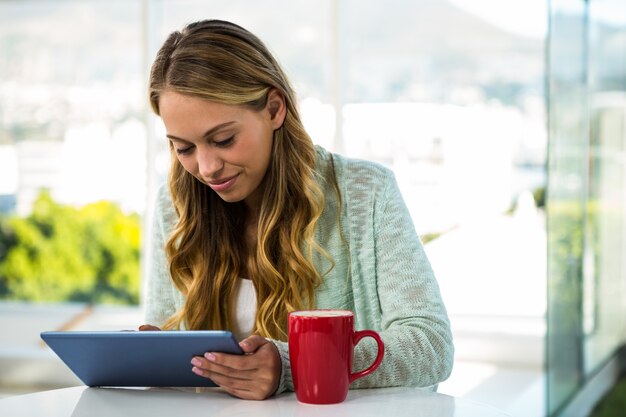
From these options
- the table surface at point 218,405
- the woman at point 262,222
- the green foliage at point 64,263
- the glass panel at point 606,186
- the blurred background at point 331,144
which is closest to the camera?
the table surface at point 218,405

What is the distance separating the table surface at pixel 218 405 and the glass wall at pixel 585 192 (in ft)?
5.80

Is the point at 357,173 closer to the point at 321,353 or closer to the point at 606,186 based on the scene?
the point at 321,353

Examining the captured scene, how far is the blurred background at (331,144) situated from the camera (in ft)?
14.5

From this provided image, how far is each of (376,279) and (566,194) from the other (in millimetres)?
1484

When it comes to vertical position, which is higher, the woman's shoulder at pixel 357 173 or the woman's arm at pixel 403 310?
the woman's shoulder at pixel 357 173

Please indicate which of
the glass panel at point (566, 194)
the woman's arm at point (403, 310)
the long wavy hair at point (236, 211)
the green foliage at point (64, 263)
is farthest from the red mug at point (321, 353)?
the green foliage at point (64, 263)

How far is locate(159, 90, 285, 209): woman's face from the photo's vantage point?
1563 millimetres

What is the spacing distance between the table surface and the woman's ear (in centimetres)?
56

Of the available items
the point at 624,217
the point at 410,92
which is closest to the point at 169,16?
the point at 410,92

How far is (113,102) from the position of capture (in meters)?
4.93

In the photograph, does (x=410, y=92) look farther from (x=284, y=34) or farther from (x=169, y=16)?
→ (x=169, y=16)

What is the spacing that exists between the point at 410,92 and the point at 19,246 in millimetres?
2413

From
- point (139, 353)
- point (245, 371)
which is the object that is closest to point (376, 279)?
point (245, 371)

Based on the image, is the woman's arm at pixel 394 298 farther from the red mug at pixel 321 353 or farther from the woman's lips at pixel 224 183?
the woman's lips at pixel 224 183
